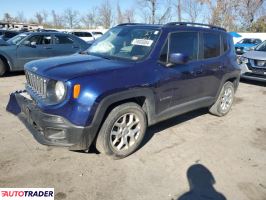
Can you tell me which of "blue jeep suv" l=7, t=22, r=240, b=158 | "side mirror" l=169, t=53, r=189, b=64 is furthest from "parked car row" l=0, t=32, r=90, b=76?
"side mirror" l=169, t=53, r=189, b=64

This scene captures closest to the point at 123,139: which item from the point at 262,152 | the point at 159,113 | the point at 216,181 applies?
the point at 159,113

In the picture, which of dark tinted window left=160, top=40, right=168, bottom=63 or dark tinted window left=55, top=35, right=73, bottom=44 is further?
dark tinted window left=55, top=35, right=73, bottom=44

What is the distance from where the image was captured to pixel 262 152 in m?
4.43

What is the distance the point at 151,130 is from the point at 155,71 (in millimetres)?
1369

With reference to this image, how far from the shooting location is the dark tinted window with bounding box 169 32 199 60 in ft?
14.4

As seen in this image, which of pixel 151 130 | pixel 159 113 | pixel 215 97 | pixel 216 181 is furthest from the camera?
pixel 215 97

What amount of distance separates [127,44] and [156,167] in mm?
1934

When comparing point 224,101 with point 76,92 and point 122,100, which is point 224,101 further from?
point 76,92

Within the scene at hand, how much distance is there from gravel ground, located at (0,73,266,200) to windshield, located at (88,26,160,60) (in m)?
1.46

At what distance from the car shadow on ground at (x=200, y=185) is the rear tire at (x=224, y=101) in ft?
7.68

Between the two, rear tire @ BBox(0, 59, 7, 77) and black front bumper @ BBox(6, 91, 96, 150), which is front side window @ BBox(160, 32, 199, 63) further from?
rear tire @ BBox(0, 59, 7, 77)

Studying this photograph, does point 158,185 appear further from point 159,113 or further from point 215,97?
point 215,97

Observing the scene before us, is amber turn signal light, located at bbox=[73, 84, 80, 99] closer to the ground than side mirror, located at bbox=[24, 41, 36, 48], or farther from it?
closer to the ground

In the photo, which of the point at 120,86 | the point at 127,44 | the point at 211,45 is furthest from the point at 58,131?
the point at 211,45
